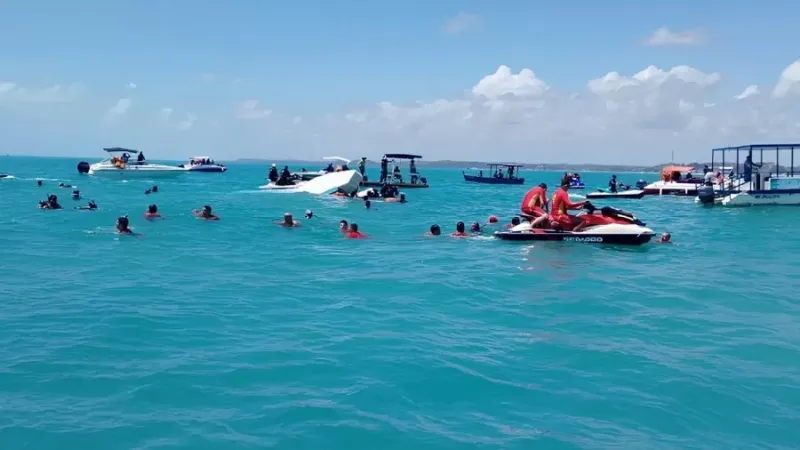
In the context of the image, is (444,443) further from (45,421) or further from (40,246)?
(40,246)

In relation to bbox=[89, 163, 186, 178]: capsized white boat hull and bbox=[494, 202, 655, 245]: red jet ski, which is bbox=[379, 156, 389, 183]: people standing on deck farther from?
bbox=[494, 202, 655, 245]: red jet ski

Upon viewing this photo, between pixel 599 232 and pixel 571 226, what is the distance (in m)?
0.96

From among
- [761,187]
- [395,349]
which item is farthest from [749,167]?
[395,349]

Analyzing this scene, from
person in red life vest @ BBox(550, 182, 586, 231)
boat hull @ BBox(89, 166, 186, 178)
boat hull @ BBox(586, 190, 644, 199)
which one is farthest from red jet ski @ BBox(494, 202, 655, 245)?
boat hull @ BBox(89, 166, 186, 178)

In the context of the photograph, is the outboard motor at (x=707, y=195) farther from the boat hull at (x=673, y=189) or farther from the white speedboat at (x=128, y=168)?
the white speedboat at (x=128, y=168)

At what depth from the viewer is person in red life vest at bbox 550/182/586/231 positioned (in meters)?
23.9

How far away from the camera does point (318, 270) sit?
1870 cm

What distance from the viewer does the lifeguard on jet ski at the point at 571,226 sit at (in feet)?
77.0

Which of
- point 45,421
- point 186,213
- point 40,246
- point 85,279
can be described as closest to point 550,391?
point 45,421

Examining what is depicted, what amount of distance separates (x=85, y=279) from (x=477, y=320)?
9.69m

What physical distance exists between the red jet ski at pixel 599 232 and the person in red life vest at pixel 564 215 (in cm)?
22

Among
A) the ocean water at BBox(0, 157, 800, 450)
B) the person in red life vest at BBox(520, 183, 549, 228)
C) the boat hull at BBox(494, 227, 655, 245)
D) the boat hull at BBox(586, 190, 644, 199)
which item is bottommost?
the ocean water at BBox(0, 157, 800, 450)

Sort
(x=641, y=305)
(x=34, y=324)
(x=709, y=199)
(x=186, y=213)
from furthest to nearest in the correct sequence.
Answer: (x=709, y=199) < (x=186, y=213) < (x=641, y=305) < (x=34, y=324)

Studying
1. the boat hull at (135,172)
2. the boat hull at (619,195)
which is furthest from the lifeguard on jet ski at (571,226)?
the boat hull at (135,172)
